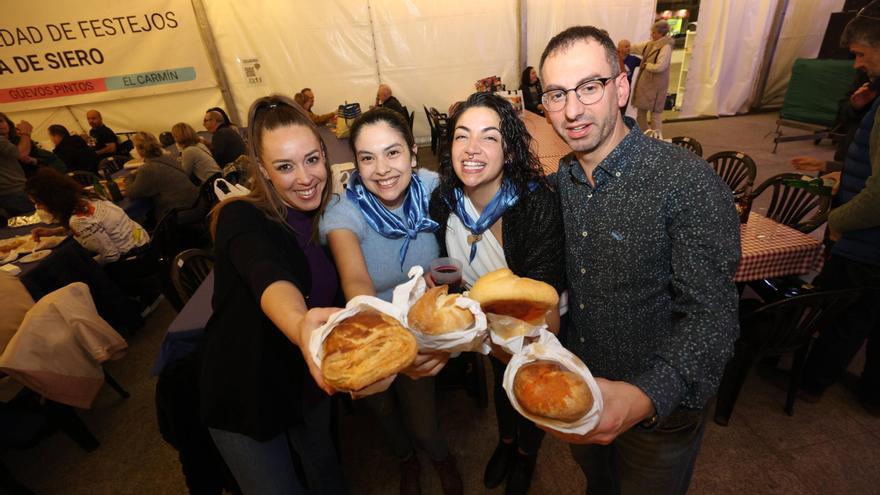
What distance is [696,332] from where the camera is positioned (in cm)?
114

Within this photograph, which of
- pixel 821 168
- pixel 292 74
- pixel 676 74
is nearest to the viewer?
pixel 821 168

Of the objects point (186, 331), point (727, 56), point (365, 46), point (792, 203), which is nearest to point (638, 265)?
point (186, 331)

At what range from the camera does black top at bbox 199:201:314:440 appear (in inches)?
56.2

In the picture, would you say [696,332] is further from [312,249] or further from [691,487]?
[691,487]

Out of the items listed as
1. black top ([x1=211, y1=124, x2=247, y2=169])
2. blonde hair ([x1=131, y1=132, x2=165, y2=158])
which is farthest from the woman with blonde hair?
black top ([x1=211, y1=124, x2=247, y2=169])

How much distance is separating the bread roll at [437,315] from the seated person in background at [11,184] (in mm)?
6794

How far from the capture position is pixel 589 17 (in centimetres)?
920

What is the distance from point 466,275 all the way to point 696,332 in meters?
0.92

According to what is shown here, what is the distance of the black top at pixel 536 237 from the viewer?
5.16 ft

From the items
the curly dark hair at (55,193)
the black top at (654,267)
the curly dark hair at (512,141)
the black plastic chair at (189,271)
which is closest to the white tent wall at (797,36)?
the curly dark hair at (512,141)

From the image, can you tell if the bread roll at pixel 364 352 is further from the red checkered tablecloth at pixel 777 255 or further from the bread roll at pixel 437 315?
the red checkered tablecloth at pixel 777 255

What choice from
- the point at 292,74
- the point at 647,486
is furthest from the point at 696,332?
the point at 292,74

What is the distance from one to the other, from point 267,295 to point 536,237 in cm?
106

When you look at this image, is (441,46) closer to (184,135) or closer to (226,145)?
(226,145)
